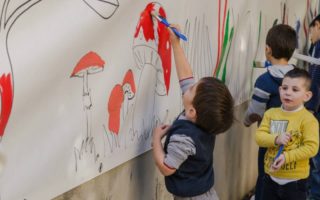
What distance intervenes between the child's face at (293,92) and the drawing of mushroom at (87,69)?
4.62ft

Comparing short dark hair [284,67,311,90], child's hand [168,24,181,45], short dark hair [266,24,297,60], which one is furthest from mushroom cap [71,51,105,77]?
short dark hair [266,24,297,60]

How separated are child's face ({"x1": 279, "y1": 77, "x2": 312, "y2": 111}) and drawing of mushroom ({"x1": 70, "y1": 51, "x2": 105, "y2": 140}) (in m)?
1.41

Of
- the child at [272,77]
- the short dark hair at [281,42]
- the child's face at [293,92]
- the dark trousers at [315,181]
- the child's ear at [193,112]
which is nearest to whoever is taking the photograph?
the child's ear at [193,112]

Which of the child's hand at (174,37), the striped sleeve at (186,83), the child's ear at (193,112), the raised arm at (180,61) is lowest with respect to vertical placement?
the child's ear at (193,112)

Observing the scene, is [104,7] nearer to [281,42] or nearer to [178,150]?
[178,150]

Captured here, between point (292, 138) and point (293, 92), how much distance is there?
11.1 inches

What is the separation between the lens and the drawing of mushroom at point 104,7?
6.84 ft

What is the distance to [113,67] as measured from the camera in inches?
90.8

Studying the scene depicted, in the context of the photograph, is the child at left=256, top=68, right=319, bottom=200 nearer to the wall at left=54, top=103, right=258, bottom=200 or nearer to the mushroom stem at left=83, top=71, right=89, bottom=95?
the wall at left=54, top=103, right=258, bottom=200

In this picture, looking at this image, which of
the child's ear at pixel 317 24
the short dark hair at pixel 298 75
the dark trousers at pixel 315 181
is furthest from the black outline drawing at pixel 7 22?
the child's ear at pixel 317 24

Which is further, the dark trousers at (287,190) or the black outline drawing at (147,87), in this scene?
the dark trousers at (287,190)

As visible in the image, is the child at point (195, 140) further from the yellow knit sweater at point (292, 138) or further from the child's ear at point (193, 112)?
the yellow knit sweater at point (292, 138)

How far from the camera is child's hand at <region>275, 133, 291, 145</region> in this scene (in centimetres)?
304

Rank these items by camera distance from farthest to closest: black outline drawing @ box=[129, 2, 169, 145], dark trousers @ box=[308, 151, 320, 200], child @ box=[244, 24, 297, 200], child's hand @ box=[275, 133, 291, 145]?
dark trousers @ box=[308, 151, 320, 200] < child @ box=[244, 24, 297, 200] < child's hand @ box=[275, 133, 291, 145] < black outline drawing @ box=[129, 2, 169, 145]
